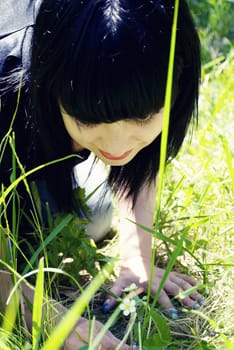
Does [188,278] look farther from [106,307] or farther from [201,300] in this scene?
[106,307]

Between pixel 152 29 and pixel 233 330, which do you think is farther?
pixel 233 330

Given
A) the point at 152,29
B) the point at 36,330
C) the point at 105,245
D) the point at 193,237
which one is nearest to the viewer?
the point at 36,330

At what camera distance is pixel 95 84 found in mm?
1203

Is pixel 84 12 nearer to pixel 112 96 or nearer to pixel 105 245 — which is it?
A: pixel 112 96

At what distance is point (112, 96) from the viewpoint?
47.4 inches

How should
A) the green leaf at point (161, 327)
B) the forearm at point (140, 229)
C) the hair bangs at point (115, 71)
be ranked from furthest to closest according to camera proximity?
the forearm at point (140, 229)
the green leaf at point (161, 327)
the hair bangs at point (115, 71)

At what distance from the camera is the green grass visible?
4.16 feet

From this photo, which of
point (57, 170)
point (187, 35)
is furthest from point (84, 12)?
point (57, 170)

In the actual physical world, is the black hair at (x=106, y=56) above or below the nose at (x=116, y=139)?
above

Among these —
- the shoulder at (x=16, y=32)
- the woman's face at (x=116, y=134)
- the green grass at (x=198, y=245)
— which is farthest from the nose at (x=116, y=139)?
the shoulder at (x=16, y=32)

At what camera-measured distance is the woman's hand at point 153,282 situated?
60.8 inches

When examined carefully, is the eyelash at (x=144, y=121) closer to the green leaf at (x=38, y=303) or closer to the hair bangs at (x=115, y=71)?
the hair bangs at (x=115, y=71)

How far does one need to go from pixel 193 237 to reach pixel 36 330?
709 mm

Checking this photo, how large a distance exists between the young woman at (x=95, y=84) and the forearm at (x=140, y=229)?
66mm
